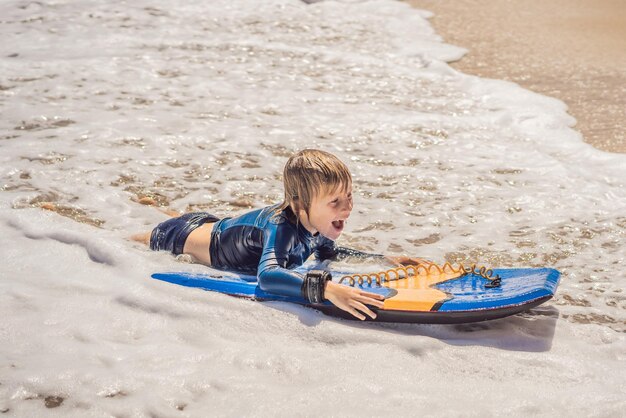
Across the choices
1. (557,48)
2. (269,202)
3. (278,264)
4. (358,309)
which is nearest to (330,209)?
(278,264)

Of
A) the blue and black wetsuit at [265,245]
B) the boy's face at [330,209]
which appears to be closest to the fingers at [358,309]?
the blue and black wetsuit at [265,245]

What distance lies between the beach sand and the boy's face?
3.67m

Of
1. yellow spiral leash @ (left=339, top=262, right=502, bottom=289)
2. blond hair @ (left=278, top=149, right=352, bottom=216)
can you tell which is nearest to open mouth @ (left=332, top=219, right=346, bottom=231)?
blond hair @ (left=278, top=149, right=352, bottom=216)

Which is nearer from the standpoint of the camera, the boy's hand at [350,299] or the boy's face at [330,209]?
the boy's hand at [350,299]

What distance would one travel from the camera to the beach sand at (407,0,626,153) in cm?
754

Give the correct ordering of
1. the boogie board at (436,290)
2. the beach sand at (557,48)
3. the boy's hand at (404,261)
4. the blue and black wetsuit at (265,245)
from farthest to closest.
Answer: the beach sand at (557,48), the boy's hand at (404,261), the blue and black wetsuit at (265,245), the boogie board at (436,290)

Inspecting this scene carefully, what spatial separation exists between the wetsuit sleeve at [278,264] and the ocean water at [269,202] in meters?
0.12

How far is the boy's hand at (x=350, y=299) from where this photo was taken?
3.47 metres

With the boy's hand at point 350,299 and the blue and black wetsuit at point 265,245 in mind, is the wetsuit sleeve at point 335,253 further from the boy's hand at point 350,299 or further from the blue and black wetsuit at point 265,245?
the boy's hand at point 350,299

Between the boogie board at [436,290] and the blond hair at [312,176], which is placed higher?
the blond hair at [312,176]

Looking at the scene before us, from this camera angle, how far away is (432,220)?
5.09 metres

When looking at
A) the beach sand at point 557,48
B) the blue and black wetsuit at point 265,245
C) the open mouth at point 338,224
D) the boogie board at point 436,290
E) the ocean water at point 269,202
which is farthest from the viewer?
→ the beach sand at point 557,48

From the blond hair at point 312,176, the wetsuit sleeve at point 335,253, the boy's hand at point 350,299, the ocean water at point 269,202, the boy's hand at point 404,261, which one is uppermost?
the blond hair at point 312,176

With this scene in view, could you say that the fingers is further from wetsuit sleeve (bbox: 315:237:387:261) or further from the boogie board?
wetsuit sleeve (bbox: 315:237:387:261)
